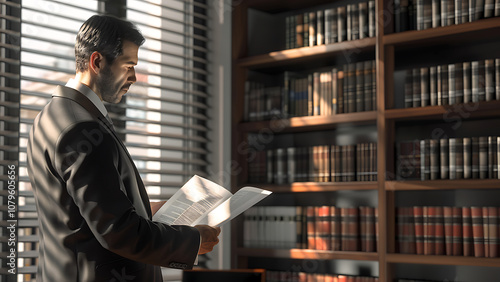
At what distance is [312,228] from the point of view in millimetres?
3188

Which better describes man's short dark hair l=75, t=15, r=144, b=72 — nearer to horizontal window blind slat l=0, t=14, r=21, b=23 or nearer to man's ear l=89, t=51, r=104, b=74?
man's ear l=89, t=51, r=104, b=74

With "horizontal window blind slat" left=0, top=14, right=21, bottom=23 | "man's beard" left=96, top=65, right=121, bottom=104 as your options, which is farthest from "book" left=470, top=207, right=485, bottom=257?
"horizontal window blind slat" left=0, top=14, right=21, bottom=23

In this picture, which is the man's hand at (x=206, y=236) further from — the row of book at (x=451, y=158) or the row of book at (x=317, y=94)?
the row of book at (x=317, y=94)

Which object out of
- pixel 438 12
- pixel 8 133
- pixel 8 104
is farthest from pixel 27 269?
pixel 438 12

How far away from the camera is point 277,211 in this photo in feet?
10.9

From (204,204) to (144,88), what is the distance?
5.97 ft

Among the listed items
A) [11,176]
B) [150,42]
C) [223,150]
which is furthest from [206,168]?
[11,176]

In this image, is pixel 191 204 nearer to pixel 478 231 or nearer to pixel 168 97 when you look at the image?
pixel 478 231

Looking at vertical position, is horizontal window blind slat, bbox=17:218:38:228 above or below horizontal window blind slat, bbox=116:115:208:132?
below

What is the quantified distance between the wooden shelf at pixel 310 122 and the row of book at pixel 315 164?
0.12 meters

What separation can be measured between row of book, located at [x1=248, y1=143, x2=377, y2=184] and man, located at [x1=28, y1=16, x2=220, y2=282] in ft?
5.53

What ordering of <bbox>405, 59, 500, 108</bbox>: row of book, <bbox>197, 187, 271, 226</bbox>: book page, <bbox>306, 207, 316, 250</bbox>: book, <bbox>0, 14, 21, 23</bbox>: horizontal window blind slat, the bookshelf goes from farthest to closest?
<bbox>306, 207, 316, 250</bbox>: book < the bookshelf < <bbox>405, 59, 500, 108</bbox>: row of book < <bbox>0, 14, 21, 23</bbox>: horizontal window blind slat < <bbox>197, 187, 271, 226</bbox>: book page

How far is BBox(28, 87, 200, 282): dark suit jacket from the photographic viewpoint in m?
1.31

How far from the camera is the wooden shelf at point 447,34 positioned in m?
2.69
